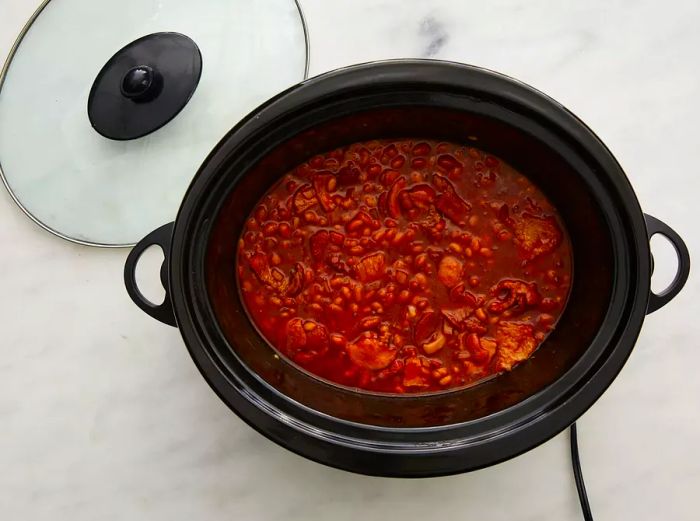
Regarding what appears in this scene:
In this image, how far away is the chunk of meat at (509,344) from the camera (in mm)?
1417

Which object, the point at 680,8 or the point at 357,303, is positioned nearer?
the point at 357,303

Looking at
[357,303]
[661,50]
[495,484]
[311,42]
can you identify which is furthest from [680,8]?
[495,484]

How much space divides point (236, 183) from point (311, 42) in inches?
18.7

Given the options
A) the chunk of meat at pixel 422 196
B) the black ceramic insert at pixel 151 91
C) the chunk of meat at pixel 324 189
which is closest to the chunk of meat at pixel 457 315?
the chunk of meat at pixel 422 196

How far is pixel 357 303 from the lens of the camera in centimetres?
142

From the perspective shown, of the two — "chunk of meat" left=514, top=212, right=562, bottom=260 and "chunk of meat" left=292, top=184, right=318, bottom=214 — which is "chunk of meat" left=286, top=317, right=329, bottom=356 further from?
"chunk of meat" left=514, top=212, right=562, bottom=260

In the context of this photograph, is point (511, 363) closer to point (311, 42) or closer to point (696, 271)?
point (696, 271)

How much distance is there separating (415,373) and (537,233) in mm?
400

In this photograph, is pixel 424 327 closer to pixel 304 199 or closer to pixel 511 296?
pixel 511 296

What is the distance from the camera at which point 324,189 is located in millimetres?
1443

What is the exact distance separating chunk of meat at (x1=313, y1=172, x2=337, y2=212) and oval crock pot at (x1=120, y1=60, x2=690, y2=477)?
79 mm

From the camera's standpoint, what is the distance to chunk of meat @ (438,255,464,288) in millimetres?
1419

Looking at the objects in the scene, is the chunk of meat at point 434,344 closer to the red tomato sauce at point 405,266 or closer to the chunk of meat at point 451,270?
the red tomato sauce at point 405,266

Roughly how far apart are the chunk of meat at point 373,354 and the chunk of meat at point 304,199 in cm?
31
